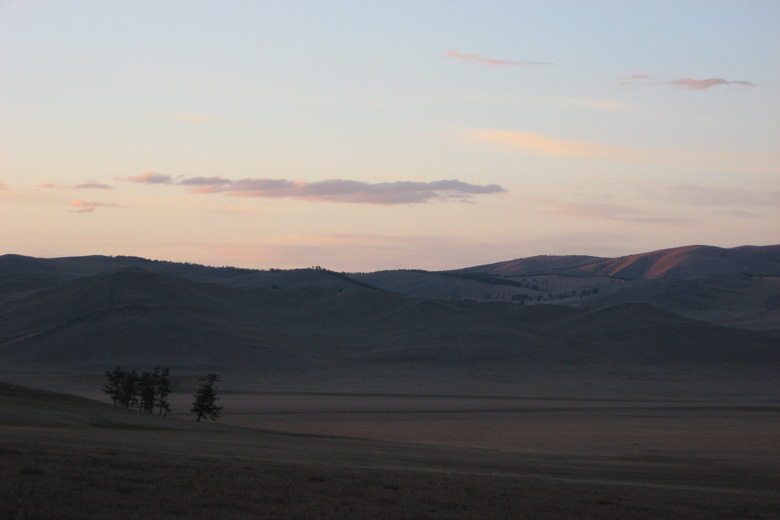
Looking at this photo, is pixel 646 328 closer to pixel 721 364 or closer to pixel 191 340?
pixel 721 364

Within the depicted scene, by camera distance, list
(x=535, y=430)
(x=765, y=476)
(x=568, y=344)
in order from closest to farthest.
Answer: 1. (x=765, y=476)
2. (x=535, y=430)
3. (x=568, y=344)

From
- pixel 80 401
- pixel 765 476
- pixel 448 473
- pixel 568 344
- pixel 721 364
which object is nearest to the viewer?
pixel 448 473

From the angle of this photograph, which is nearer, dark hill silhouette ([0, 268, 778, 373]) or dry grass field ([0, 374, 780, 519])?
dry grass field ([0, 374, 780, 519])

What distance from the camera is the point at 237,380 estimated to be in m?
107

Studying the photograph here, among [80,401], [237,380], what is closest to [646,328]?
[237,380]

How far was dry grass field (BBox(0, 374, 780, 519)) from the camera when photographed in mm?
18328

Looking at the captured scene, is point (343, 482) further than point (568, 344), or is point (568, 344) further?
point (568, 344)

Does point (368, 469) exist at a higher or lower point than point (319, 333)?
lower

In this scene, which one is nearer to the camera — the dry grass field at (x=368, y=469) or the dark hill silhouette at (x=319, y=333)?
the dry grass field at (x=368, y=469)

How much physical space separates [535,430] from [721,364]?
78.7 m

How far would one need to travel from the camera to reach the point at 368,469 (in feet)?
84.3

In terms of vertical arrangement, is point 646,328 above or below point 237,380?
above

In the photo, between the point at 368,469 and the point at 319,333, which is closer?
the point at 368,469

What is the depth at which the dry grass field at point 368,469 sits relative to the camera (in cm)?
1833
